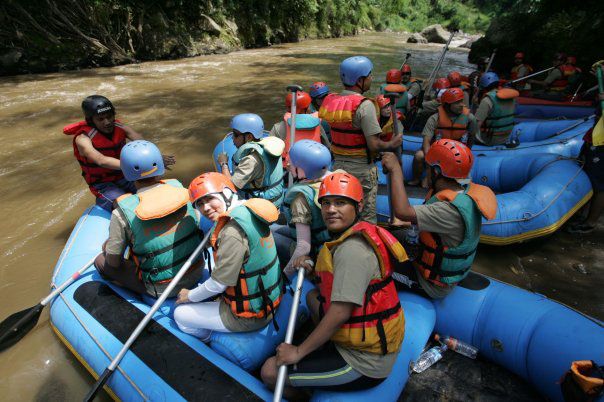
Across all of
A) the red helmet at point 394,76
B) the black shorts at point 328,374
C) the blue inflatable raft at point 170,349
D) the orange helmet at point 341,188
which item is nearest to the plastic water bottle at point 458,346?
the blue inflatable raft at point 170,349

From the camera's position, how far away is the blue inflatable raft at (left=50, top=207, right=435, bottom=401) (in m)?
1.99

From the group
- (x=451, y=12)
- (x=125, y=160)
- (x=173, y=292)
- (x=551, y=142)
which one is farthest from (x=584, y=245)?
(x=451, y=12)

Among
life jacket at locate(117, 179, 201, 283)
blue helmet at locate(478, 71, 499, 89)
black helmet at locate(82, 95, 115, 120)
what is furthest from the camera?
blue helmet at locate(478, 71, 499, 89)

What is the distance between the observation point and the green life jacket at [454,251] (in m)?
2.22

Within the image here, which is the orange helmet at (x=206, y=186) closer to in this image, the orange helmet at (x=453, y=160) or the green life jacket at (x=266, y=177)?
the green life jacket at (x=266, y=177)

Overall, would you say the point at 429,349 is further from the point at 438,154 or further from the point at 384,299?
the point at 438,154

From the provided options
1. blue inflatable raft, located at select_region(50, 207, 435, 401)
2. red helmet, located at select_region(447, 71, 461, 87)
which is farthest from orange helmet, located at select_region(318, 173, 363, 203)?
red helmet, located at select_region(447, 71, 461, 87)

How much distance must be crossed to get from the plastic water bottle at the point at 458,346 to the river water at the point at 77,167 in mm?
1517

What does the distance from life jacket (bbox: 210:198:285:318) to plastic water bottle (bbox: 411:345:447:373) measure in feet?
3.43

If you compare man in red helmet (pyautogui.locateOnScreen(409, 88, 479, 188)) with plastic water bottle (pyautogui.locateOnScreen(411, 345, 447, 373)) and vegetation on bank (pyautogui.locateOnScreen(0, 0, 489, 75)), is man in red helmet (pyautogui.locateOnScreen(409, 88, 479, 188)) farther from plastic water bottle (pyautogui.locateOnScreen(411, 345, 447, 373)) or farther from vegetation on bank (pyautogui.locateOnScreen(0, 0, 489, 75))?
vegetation on bank (pyautogui.locateOnScreen(0, 0, 489, 75))

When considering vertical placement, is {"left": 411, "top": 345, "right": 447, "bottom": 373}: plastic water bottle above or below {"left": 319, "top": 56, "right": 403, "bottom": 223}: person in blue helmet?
below

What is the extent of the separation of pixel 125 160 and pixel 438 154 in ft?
7.26

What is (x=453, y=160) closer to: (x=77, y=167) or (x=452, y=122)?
(x=452, y=122)

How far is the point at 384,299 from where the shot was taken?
179 cm
